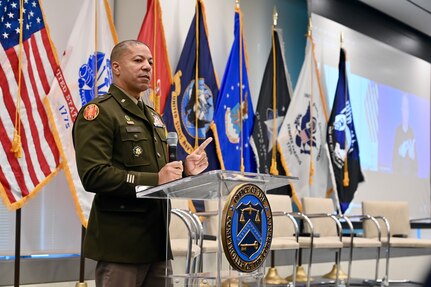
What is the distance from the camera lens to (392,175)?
28.7 feet

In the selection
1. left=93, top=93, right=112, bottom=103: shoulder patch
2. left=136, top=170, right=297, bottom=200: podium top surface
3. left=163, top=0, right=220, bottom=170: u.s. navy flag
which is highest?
left=163, top=0, right=220, bottom=170: u.s. navy flag

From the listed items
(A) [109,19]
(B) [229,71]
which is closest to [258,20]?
(B) [229,71]

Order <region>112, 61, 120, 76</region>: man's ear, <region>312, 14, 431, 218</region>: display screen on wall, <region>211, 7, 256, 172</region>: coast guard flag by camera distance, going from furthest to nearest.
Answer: <region>312, 14, 431, 218</region>: display screen on wall < <region>211, 7, 256, 172</region>: coast guard flag < <region>112, 61, 120, 76</region>: man's ear

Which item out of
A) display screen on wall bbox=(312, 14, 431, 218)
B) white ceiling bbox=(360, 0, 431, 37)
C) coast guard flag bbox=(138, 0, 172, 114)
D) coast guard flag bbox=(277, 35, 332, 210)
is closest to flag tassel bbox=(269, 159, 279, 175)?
coast guard flag bbox=(277, 35, 332, 210)

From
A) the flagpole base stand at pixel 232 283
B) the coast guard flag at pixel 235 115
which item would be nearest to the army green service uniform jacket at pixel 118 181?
the flagpole base stand at pixel 232 283

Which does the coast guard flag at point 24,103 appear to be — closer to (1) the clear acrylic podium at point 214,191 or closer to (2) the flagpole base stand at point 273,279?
(1) the clear acrylic podium at point 214,191

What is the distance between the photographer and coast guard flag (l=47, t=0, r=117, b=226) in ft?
14.3

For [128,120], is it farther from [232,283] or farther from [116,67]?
[232,283]

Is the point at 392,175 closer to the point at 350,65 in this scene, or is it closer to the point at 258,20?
the point at 350,65

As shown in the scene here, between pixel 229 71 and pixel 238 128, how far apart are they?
0.51m

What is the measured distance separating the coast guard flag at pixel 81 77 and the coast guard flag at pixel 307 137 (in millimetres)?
2352

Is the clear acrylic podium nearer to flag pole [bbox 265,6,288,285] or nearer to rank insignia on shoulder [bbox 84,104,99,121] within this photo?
rank insignia on shoulder [bbox 84,104,99,121]

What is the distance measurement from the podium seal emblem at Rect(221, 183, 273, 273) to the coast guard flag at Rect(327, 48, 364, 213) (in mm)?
4801

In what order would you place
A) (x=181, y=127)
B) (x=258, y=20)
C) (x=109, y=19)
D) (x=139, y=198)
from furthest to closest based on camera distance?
(x=258, y=20)
(x=181, y=127)
(x=109, y=19)
(x=139, y=198)
